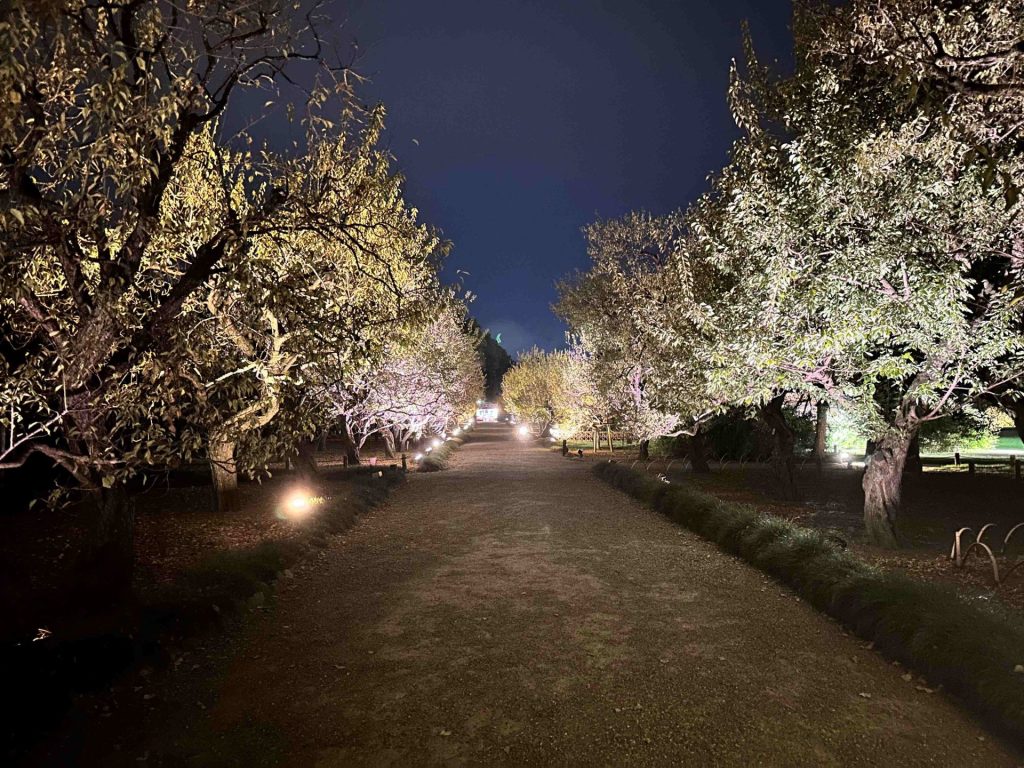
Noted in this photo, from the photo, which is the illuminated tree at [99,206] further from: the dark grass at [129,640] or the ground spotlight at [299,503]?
the ground spotlight at [299,503]

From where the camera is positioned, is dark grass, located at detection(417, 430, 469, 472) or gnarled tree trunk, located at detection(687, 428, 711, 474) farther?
dark grass, located at detection(417, 430, 469, 472)

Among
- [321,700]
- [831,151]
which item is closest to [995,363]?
[831,151]

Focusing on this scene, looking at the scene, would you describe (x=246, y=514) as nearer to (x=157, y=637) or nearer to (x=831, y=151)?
(x=157, y=637)

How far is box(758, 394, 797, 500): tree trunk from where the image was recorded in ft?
55.8

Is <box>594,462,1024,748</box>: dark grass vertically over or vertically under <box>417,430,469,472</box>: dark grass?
under

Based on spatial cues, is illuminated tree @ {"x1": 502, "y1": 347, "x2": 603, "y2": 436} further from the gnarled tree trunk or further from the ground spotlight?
the ground spotlight

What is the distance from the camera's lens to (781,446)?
1758 cm

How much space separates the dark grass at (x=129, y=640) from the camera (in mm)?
5195

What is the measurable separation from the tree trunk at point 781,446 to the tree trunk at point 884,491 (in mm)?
4969

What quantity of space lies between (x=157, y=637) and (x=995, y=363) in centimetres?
1148

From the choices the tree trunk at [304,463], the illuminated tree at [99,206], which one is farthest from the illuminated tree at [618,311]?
the illuminated tree at [99,206]

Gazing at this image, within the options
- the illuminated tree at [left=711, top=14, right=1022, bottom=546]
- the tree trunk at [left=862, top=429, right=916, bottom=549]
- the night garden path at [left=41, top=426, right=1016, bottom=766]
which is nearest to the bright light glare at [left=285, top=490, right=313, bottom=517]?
the night garden path at [left=41, top=426, right=1016, bottom=766]

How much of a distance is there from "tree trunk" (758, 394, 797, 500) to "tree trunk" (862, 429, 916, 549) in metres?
4.97

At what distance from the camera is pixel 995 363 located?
9359mm
